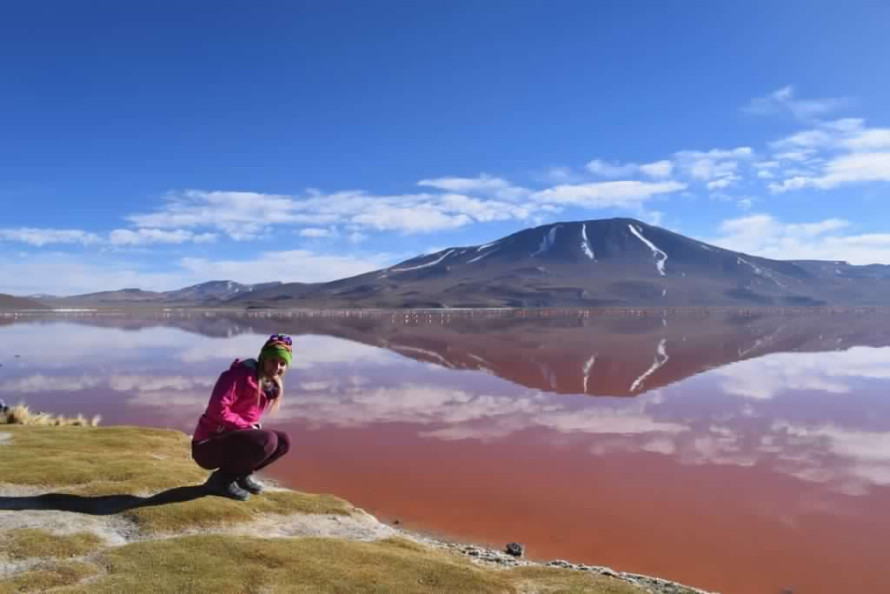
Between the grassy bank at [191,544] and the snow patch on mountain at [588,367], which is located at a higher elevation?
the grassy bank at [191,544]

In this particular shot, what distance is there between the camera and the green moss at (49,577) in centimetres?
775

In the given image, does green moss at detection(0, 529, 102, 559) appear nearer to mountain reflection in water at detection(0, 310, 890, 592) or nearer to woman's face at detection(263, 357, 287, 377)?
woman's face at detection(263, 357, 287, 377)

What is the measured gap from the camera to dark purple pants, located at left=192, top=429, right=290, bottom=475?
11102 millimetres

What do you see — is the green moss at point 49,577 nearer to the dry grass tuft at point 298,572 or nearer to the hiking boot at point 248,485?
the dry grass tuft at point 298,572

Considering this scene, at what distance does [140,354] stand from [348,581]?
49.3 metres

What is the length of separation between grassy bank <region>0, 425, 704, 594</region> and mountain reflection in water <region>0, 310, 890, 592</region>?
11.7 feet

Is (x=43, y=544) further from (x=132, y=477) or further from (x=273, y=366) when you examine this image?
(x=273, y=366)

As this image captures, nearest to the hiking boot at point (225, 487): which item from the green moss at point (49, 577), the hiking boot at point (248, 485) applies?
the hiking boot at point (248, 485)

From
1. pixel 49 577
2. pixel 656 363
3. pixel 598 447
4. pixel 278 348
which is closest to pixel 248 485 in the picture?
pixel 278 348

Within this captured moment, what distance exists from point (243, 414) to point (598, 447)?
1417 cm

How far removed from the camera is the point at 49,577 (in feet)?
26.6

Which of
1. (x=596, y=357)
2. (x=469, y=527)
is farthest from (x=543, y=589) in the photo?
(x=596, y=357)

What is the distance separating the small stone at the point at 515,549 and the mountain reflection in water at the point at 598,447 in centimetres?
58

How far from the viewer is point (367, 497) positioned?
661 inches
